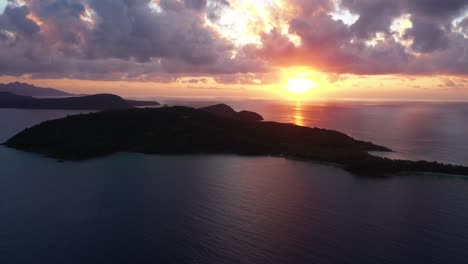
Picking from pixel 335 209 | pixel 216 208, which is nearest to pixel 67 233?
pixel 216 208

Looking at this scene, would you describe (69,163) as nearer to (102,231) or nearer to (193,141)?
(193,141)

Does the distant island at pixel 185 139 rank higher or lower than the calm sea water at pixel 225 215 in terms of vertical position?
higher

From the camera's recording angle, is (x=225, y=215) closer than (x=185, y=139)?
Yes

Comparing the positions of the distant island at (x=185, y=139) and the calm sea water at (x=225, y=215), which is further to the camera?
the distant island at (x=185, y=139)

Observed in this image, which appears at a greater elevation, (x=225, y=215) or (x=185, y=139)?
(x=185, y=139)
